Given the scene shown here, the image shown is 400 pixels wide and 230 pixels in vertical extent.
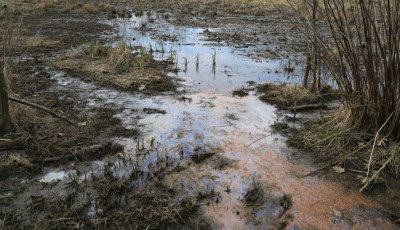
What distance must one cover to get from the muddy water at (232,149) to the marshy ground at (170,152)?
0.02 meters

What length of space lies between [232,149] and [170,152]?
86 centimetres

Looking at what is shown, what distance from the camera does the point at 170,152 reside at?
416cm

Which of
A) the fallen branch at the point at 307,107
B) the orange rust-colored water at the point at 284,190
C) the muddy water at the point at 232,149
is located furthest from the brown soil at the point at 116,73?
the orange rust-colored water at the point at 284,190

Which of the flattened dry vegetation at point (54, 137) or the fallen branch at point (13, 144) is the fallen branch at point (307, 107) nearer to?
the flattened dry vegetation at point (54, 137)

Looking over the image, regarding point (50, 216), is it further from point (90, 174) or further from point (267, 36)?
point (267, 36)

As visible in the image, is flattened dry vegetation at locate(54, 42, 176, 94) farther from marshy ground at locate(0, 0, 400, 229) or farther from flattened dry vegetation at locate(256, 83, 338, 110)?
flattened dry vegetation at locate(256, 83, 338, 110)

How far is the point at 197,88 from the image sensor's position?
6.75 metres

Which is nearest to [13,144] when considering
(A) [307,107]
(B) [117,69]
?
(B) [117,69]

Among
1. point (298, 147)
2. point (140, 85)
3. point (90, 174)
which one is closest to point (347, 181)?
point (298, 147)

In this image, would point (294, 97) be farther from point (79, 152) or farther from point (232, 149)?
point (79, 152)

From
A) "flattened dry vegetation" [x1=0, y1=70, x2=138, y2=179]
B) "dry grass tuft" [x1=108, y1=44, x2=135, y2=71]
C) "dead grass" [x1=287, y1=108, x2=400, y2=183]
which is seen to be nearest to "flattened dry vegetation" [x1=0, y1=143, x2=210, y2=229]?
"flattened dry vegetation" [x1=0, y1=70, x2=138, y2=179]

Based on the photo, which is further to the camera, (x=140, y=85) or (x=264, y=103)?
(x=140, y=85)

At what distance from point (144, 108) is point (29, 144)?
80.1 inches

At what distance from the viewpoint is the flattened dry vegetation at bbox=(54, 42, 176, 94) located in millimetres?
6723
